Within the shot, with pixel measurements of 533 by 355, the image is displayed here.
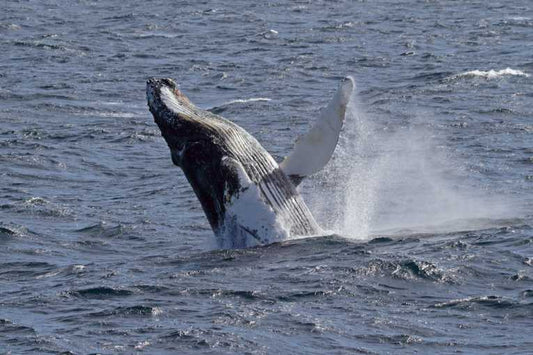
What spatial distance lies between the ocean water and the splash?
3.3 inches

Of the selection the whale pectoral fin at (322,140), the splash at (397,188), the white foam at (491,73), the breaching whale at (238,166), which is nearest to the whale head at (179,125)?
the breaching whale at (238,166)

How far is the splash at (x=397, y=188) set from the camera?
70.3 feet

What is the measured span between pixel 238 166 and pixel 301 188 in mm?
7815

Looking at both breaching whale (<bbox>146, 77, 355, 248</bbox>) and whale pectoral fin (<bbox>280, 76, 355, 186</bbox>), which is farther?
whale pectoral fin (<bbox>280, 76, 355, 186</bbox>)

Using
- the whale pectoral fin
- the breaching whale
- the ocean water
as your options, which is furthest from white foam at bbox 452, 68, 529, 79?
the breaching whale

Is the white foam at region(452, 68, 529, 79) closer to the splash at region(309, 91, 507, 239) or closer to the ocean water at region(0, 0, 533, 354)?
the ocean water at region(0, 0, 533, 354)

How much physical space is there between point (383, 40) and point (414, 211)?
28103mm

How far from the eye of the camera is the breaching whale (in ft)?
58.8

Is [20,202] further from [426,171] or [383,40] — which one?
[383,40]

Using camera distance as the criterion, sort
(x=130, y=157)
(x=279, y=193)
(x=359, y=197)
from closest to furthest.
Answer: (x=279, y=193), (x=359, y=197), (x=130, y=157)

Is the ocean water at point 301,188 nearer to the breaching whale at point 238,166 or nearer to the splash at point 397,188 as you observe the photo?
the splash at point 397,188

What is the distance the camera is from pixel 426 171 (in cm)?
2734

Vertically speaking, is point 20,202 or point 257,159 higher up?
point 257,159

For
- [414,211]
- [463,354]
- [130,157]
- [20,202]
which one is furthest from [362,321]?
[130,157]
